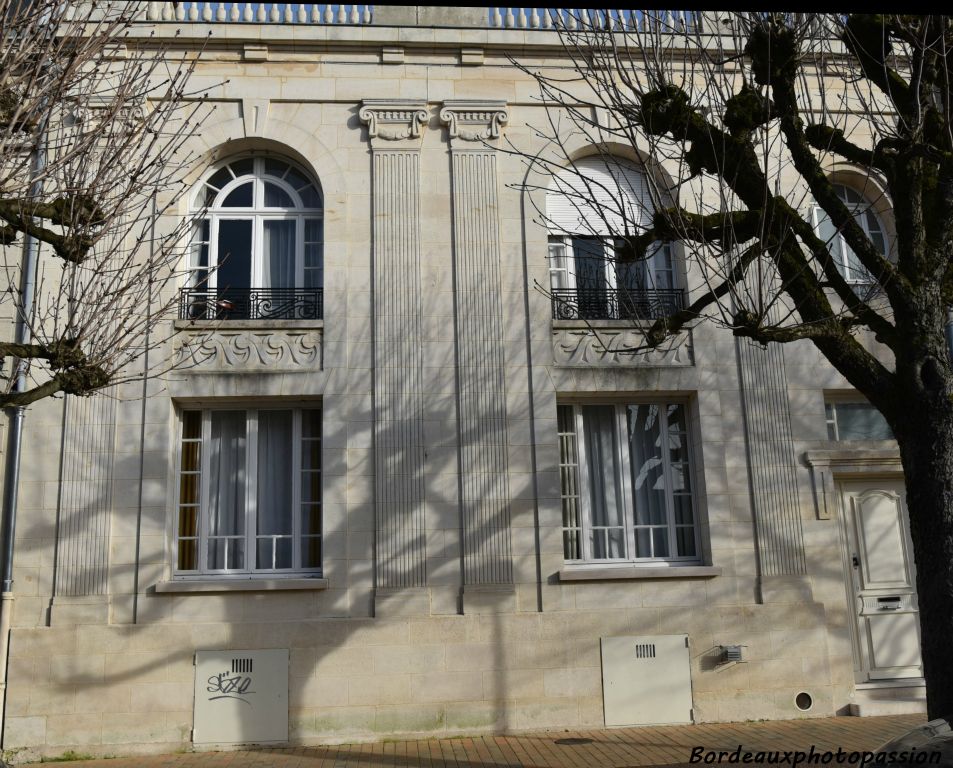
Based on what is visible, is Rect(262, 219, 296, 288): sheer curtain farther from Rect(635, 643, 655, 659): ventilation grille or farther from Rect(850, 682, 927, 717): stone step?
Rect(850, 682, 927, 717): stone step

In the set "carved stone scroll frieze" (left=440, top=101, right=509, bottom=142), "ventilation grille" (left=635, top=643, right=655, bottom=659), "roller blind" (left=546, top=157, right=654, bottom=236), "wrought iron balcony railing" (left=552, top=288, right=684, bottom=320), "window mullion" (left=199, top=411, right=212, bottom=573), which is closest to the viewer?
"ventilation grille" (left=635, top=643, right=655, bottom=659)

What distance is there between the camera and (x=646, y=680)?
35.6 feet

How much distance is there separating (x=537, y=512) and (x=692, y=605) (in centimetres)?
213

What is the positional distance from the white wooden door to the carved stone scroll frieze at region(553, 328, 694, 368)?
277cm

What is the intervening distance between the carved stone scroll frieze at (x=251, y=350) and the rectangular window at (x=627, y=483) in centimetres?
327

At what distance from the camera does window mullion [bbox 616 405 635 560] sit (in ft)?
37.9

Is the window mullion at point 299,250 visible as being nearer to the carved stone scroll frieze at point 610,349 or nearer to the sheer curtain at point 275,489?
the sheer curtain at point 275,489

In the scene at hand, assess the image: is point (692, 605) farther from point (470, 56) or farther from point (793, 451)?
point (470, 56)

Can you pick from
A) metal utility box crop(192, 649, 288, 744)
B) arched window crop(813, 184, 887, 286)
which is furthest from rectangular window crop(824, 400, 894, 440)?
metal utility box crop(192, 649, 288, 744)

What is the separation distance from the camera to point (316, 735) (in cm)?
1036

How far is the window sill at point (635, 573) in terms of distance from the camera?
11.0 meters

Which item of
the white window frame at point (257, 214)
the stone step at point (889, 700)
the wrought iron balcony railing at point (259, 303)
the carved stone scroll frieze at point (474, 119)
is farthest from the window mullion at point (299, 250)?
the stone step at point (889, 700)

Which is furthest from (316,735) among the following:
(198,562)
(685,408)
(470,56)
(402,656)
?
(470,56)

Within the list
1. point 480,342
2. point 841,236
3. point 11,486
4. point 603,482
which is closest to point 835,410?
point 841,236
